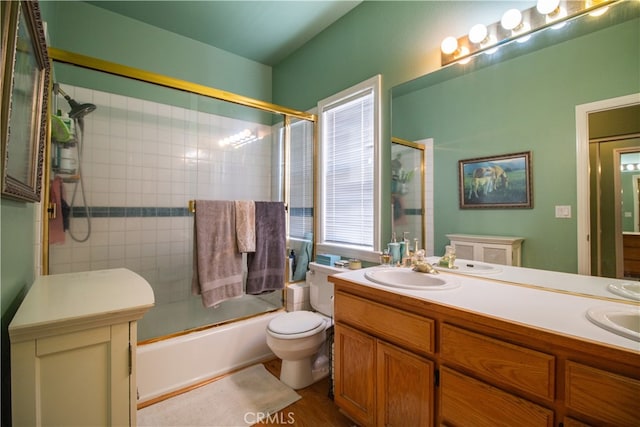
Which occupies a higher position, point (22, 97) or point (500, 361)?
point (22, 97)

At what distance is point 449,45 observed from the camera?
157cm

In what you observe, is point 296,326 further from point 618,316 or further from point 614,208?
point 614,208

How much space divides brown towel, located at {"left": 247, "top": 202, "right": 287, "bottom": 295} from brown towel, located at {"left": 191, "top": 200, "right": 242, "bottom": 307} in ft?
0.40

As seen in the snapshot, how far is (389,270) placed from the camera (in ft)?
5.18

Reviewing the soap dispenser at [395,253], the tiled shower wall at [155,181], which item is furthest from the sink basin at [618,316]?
the tiled shower wall at [155,181]

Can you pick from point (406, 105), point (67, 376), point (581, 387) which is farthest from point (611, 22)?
point (67, 376)

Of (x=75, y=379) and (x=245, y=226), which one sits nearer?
(x=75, y=379)

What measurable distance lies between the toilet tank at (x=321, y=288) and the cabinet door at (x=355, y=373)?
636mm

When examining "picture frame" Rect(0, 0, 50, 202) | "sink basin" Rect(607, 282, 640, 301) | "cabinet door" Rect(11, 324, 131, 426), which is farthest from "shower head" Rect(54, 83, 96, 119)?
"sink basin" Rect(607, 282, 640, 301)

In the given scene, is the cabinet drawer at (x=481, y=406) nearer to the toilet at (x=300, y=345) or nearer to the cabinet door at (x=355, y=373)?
the cabinet door at (x=355, y=373)

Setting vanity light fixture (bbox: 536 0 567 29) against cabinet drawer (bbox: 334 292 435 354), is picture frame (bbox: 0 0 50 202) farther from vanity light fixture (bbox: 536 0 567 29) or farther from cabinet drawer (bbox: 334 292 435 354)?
vanity light fixture (bbox: 536 0 567 29)

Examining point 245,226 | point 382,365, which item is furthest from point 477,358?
point 245,226

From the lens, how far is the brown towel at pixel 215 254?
182 cm

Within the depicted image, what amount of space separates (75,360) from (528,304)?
1.52 meters
